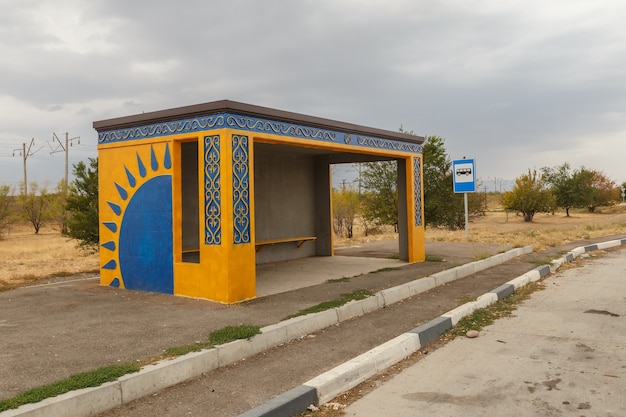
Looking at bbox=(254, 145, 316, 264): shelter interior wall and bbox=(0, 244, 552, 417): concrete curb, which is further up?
bbox=(254, 145, 316, 264): shelter interior wall

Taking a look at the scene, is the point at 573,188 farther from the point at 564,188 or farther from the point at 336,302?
the point at 336,302

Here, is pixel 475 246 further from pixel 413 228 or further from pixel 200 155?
pixel 200 155

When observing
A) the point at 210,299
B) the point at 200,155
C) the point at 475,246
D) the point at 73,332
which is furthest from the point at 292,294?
the point at 475,246

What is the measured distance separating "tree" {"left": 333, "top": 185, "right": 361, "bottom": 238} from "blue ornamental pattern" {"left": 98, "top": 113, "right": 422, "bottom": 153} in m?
15.2

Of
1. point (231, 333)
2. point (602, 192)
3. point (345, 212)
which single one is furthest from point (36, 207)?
point (602, 192)

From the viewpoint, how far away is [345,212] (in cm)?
2627

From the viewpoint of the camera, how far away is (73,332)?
6.06m

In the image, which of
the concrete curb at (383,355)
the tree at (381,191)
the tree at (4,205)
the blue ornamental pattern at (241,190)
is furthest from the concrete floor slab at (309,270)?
the tree at (4,205)

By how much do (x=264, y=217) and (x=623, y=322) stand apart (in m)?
8.23

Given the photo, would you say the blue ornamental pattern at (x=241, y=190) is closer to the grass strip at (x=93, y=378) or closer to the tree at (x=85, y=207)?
the grass strip at (x=93, y=378)

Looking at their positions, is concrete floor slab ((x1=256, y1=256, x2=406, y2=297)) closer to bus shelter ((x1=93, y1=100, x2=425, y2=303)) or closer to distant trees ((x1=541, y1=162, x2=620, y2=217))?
bus shelter ((x1=93, y1=100, x2=425, y2=303))

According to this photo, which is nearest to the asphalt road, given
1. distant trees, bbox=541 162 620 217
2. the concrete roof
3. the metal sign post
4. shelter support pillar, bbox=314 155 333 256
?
the concrete roof

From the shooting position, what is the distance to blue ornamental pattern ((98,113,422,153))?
7.89 m

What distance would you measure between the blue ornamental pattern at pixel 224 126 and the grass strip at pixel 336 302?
3009mm
